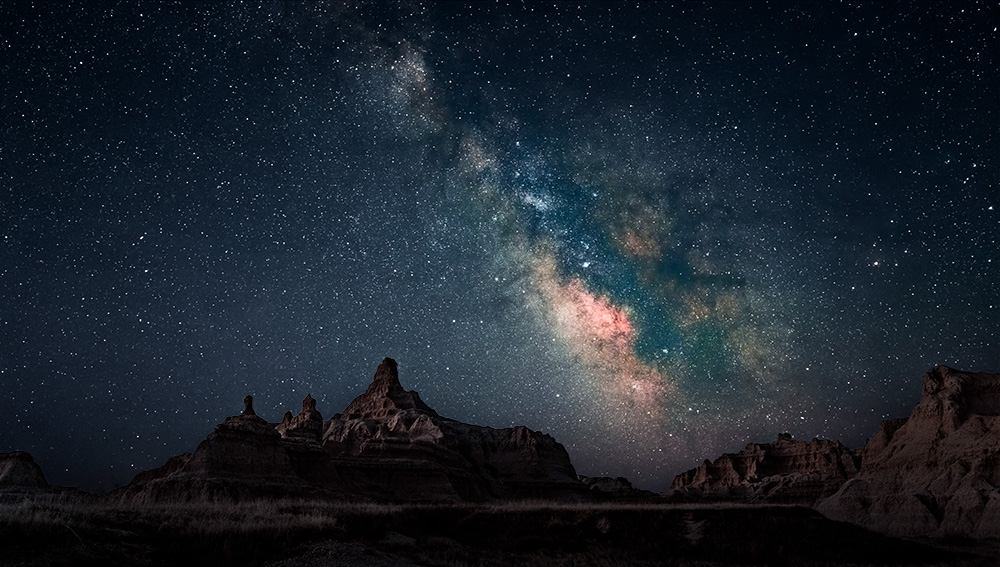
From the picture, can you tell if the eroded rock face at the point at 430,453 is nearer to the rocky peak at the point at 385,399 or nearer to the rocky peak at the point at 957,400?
the rocky peak at the point at 385,399

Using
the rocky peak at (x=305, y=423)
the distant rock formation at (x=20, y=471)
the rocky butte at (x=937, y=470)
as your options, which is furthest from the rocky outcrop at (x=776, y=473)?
the distant rock formation at (x=20, y=471)

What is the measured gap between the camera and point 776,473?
373 feet

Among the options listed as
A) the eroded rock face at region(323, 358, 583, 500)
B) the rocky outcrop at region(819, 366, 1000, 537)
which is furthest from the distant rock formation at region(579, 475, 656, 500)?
the rocky outcrop at region(819, 366, 1000, 537)

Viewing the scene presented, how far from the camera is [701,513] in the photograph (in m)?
31.4

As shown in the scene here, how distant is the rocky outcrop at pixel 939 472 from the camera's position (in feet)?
142

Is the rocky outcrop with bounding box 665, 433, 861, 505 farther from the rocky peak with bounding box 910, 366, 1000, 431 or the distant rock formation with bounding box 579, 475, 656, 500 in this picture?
the rocky peak with bounding box 910, 366, 1000, 431

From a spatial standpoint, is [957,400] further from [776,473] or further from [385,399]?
[385,399]

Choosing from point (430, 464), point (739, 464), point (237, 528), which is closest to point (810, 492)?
point (739, 464)

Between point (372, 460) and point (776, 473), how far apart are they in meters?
87.1

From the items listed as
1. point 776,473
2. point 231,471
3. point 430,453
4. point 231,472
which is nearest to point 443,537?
point 231,472

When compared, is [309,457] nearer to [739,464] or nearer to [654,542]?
[654,542]

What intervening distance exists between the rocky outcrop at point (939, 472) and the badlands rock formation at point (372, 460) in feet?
130

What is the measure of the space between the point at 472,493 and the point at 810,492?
53892mm

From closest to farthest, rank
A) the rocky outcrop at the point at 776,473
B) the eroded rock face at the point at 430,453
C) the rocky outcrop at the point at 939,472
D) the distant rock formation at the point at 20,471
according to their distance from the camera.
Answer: the rocky outcrop at the point at 939,472 → the distant rock formation at the point at 20,471 → the eroded rock face at the point at 430,453 → the rocky outcrop at the point at 776,473
